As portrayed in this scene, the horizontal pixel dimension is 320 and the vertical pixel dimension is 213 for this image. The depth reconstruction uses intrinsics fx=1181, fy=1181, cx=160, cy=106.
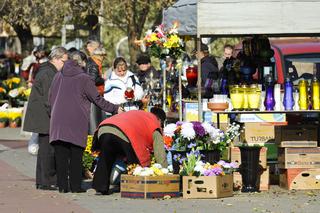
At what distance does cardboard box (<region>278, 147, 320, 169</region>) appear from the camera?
15.0m

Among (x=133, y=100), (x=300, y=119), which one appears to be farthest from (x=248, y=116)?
(x=133, y=100)

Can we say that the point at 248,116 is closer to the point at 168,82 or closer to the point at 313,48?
the point at 168,82

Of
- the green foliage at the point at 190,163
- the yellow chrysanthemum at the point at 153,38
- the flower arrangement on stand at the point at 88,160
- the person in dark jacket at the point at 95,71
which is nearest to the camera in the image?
the green foliage at the point at 190,163

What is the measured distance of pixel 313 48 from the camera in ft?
63.3

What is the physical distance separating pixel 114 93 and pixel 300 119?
3.21 metres

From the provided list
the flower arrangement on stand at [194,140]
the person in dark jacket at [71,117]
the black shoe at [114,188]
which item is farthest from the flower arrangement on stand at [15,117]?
the flower arrangement on stand at [194,140]

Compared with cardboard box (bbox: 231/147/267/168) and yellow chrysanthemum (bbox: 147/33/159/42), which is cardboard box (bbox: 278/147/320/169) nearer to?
cardboard box (bbox: 231/147/267/168)

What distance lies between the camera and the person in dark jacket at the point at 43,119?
15203mm

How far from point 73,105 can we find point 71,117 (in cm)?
15

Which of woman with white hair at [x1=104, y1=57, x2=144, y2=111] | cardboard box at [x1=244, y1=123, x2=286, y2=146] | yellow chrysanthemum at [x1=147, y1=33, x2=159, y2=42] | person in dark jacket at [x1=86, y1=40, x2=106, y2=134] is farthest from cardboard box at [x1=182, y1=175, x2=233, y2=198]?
woman with white hair at [x1=104, y1=57, x2=144, y2=111]

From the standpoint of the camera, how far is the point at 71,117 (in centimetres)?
1453

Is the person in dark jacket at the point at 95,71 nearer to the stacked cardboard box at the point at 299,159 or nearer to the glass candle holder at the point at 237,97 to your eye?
the glass candle holder at the point at 237,97

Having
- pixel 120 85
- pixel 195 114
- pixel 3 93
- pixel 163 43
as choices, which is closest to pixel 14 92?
pixel 3 93

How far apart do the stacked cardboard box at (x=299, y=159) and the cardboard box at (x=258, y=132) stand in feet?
2.95
